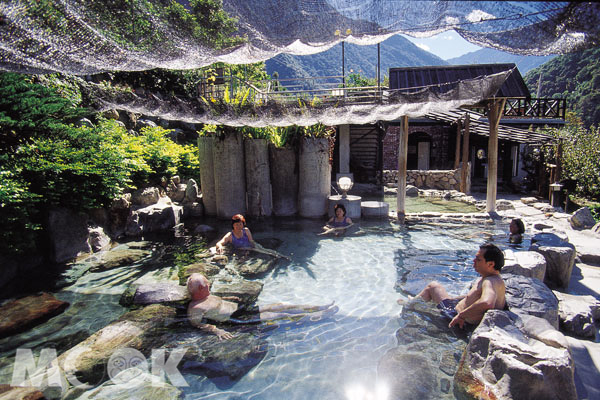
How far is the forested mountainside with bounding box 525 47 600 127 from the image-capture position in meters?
35.0

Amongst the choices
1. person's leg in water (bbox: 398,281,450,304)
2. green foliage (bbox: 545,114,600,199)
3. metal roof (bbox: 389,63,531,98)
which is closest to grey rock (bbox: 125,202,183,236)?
person's leg in water (bbox: 398,281,450,304)

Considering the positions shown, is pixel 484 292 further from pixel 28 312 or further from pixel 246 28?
pixel 28 312

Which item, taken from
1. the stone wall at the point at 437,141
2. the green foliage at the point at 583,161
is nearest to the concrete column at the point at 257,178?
the green foliage at the point at 583,161

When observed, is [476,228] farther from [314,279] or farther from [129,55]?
[129,55]

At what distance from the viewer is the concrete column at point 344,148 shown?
666 inches

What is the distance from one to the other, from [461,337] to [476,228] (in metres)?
5.13

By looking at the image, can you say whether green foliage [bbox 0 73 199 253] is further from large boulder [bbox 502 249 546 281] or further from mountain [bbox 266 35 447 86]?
mountain [bbox 266 35 447 86]

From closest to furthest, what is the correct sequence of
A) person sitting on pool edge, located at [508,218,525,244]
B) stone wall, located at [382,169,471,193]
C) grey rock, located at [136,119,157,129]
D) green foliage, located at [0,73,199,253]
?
1. green foliage, located at [0,73,199,253]
2. person sitting on pool edge, located at [508,218,525,244]
3. grey rock, located at [136,119,157,129]
4. stone wall, located at [382,169,471,193]

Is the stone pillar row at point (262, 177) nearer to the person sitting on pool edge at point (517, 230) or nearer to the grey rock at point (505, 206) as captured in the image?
the person sitting on pool edge at point (517, 230)

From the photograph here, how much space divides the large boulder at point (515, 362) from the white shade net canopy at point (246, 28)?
8.37 ft

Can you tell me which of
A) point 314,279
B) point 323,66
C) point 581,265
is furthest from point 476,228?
point 323,66

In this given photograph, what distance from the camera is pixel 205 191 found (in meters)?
9.52

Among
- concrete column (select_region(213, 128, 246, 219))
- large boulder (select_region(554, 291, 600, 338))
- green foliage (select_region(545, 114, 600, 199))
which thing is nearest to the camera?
large boulder (select_region(554, 291, 600, 338))

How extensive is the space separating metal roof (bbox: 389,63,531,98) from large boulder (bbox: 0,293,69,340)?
19.4 m
